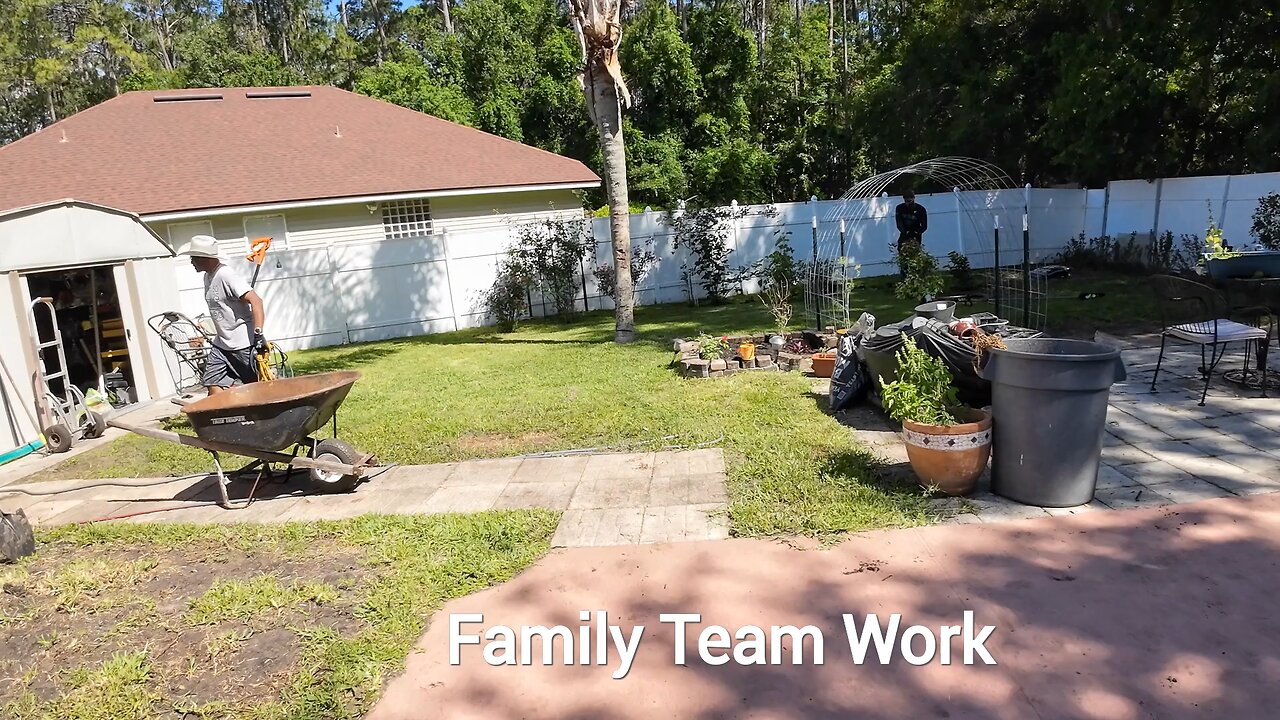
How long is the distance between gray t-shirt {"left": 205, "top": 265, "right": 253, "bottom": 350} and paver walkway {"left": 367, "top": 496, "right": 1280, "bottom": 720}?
395cm

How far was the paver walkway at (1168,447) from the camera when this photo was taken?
4.52 meters

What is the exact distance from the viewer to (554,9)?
1094 inches

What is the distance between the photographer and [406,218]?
1744 cm

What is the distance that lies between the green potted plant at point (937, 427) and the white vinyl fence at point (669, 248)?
7117mm

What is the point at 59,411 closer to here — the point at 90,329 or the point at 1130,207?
the point at 90,329

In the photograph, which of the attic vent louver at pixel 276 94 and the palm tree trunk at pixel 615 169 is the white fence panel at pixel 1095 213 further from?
the attic vent louver at pixel 276 94

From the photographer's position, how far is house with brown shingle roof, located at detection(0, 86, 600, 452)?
30.6ft

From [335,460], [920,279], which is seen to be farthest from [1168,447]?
[335,460]

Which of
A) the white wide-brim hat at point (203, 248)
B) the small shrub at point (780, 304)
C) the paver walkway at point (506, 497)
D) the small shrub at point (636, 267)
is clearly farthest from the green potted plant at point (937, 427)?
the small shrub at point (636, 267)

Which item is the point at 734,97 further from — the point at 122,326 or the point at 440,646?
the point at 440,646

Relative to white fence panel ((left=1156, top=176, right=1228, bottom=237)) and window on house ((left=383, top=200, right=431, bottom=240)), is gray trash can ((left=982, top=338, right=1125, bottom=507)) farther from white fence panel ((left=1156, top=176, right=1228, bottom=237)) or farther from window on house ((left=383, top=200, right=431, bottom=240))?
window on house ((left=383, top=200, right=431, bottom=240))

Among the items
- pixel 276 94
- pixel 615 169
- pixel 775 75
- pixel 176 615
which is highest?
pixel 775 75

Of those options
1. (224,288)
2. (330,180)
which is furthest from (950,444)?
(330,180)

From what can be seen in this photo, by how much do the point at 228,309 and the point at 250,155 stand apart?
1249cm
